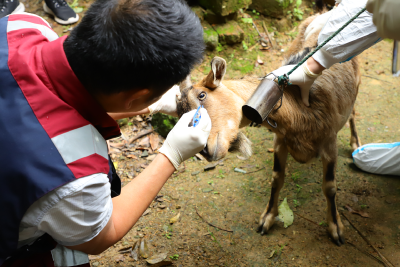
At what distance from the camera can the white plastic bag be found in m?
4.48

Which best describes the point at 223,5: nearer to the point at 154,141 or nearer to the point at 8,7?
the point at 154,141

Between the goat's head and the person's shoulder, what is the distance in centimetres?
141

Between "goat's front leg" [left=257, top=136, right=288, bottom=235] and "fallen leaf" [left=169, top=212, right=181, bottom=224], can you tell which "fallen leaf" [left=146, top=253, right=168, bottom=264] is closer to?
"fallen leaf" [left=169, top=212, right=181, bottom=224]

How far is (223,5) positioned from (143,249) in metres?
4.89

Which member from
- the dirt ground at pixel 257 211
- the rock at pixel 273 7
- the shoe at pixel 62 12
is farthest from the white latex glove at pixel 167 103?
the rock at pixel 273 7

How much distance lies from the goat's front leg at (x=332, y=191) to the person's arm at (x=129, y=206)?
90.3 inches

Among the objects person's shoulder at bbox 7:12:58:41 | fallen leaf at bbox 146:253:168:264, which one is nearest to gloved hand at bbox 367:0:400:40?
person's shoulder at bbox 7:12:58:41

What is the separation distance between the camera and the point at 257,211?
14.0 feet

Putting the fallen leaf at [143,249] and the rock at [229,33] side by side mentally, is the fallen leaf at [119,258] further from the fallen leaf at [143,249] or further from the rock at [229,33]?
the rock at [229,33]

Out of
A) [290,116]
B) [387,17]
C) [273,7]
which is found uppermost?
[387,17]

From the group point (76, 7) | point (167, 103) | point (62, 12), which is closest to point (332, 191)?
point (167, 103)

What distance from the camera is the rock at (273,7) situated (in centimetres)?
730

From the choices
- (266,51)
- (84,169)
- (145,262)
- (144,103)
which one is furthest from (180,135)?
(266,51)

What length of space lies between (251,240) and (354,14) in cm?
276
